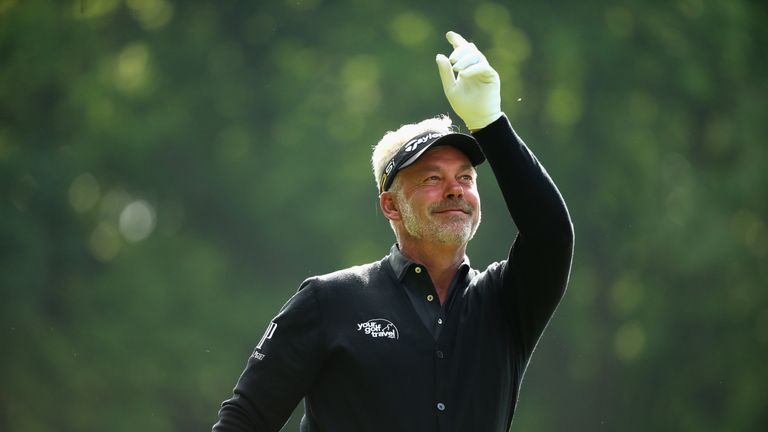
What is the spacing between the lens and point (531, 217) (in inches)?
126

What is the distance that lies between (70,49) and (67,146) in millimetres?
1295

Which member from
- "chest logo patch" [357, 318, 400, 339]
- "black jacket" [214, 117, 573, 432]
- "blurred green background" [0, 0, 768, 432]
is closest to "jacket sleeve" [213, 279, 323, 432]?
"black jacket" [214, 117, 573, 432]

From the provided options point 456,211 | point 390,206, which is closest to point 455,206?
point 456,211

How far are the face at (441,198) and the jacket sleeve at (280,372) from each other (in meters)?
0.38

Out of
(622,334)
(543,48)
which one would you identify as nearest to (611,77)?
(543,48)

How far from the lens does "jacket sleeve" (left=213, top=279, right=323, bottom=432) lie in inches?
132

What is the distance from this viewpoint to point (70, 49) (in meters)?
15.8

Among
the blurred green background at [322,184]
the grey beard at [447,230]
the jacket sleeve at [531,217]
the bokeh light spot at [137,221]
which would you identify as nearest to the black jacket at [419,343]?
the jacket sleeve at [531,217]

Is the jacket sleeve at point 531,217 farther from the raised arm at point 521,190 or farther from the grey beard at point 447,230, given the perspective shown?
the grey beard at point 447,230

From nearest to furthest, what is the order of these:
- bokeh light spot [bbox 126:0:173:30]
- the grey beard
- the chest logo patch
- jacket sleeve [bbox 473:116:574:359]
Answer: jacket sleeve [bbox 473:116:574:359], the chest logo patch, the grey beard, bokeh light spot [bbox 126:0:173:30]

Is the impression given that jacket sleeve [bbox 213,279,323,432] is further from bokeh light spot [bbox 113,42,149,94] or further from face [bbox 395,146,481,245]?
bokeh light spot [bbox 113,42,149,94]

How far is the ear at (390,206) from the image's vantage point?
364 cm

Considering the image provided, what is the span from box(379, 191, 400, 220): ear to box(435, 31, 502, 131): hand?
0.45m

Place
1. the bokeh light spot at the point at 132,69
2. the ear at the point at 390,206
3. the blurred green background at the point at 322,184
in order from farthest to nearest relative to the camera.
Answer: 1. the bokeh light spot at the point at 132,69
2. the blurred green background at the point at 322,184
3. the ear at the point at 390,206
